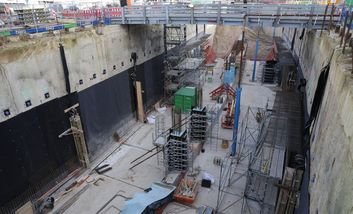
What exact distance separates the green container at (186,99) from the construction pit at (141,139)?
0.08 meters

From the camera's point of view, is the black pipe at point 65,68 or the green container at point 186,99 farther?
the green container at point 186,99

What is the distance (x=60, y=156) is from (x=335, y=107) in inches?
490

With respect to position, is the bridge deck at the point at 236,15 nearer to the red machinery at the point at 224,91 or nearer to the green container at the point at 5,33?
the green container at the point at 5,33

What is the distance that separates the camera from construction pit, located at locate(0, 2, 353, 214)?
7.82 metres

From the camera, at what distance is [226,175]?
12773mm

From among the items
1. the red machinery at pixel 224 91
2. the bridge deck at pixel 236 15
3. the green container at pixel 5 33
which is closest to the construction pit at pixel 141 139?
the green container at pixel 5 33

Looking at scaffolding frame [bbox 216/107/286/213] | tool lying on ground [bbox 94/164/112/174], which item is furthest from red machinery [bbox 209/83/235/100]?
tool lying on ground [bbox 94/164/112/174]

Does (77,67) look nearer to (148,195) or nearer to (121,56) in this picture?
(121,56)

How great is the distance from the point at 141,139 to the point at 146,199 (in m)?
6.76

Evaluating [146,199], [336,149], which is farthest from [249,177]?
[336,149]

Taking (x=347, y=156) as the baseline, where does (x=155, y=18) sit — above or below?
above

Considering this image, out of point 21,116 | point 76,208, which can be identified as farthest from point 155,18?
point 76,208

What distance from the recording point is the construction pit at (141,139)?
7824 mm

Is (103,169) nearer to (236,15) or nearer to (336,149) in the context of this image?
(236,15)
